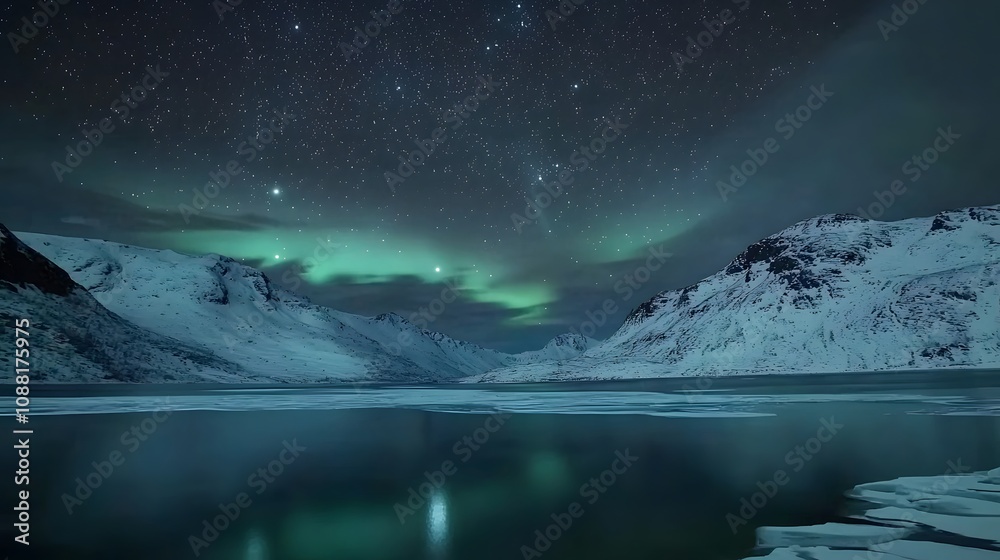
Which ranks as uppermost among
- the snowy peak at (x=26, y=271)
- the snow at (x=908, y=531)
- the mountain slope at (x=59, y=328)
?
the snowy peak at (x=26, y=271)

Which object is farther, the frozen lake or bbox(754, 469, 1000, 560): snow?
the frozen lake

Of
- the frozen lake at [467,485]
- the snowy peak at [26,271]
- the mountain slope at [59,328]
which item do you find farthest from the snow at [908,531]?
the snowy peak at [26,271]

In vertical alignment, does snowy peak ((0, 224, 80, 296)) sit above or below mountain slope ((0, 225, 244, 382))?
above

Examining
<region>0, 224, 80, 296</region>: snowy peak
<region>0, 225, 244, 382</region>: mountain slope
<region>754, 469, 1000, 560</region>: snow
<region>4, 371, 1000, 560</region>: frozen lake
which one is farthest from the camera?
<region>0, 224, 80, 296</region>: snowy peak

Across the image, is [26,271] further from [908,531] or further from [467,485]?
[908,531]

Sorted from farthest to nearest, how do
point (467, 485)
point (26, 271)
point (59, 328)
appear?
point (26, 271) < point (59, 328) < point (467, 485)

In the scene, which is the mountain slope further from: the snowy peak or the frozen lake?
the frozen lake

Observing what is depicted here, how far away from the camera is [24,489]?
59.4 ft

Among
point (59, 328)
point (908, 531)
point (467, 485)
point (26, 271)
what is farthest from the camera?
point (26, 271)

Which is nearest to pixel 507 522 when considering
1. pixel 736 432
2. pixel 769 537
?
pixel 769 537

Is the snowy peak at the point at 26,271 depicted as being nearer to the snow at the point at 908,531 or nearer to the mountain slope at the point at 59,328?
the mountain slope at the point at 59,328

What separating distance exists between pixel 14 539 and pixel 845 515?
61.4ft

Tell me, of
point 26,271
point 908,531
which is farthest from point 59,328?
point 908,531

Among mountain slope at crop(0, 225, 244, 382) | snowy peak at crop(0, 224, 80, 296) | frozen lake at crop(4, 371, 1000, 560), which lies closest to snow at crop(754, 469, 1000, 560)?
frozen lake at crop(4, 371, 1000, 560)
